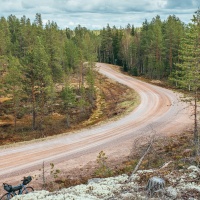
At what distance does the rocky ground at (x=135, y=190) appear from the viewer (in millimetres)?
9781

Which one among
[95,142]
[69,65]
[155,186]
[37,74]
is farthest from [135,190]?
[69,65]

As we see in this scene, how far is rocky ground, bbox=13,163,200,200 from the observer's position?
9781 mm

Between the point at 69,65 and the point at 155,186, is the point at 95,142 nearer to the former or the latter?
the point at 155,186

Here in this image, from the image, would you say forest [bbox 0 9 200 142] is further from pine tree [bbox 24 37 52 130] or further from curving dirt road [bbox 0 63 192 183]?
curving dirt road [bbox 0 63 192 183]

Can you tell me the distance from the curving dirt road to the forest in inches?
215

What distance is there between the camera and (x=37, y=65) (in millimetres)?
39625

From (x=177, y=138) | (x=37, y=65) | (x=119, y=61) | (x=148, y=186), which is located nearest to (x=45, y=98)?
(x=37, y=65)

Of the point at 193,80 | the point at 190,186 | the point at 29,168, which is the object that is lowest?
the point at 29,168

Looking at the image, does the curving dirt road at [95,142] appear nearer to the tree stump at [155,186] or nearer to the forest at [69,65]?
the forest at [69,65]

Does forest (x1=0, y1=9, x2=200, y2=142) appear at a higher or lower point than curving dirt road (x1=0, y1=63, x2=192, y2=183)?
higher

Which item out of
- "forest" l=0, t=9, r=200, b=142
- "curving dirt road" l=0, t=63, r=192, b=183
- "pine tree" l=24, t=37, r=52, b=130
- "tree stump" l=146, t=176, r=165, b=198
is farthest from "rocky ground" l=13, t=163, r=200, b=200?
"pine tree" l=24, t=37, r=52, b=130

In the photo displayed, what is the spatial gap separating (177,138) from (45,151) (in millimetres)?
11774

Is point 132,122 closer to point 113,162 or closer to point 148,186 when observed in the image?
point 113,162

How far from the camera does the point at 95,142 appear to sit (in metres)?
26.7
